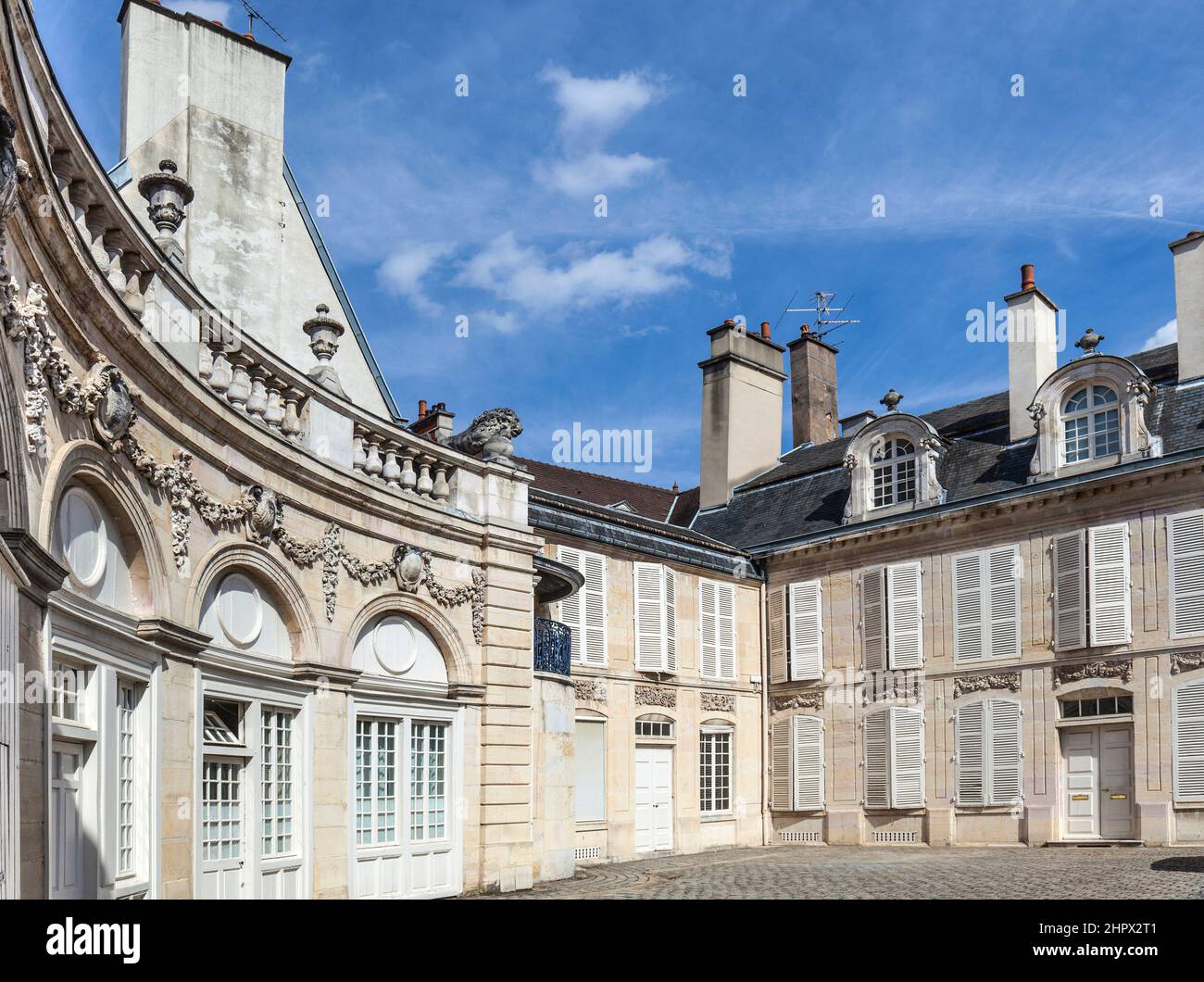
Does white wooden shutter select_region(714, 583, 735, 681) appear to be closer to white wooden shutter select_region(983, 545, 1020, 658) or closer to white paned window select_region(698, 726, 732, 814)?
white paned window select_region(698, 726, 732, 814)

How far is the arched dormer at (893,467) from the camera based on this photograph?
22031 millimetres

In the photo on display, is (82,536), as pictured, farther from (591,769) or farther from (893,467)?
(893,467)

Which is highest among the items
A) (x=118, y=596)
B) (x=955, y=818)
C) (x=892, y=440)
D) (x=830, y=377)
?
(x=830, y=377)

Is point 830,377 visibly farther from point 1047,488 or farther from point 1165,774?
point 1165,774

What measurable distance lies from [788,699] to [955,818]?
12.2 ft

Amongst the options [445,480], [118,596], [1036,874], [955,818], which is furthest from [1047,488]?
[118,596]

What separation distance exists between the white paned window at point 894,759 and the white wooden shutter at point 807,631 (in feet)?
4.70

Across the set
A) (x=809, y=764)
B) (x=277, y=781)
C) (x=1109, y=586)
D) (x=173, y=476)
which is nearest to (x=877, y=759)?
(x=809, y=764)

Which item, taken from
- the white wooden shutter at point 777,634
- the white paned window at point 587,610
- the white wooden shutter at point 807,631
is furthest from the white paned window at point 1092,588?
the white paned window at point 587,610

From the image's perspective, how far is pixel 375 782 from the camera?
10797 mm

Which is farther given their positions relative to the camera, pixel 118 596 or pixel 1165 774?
pixel 1165 774

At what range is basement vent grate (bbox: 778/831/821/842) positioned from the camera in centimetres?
2233

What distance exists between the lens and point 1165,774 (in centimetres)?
1836
